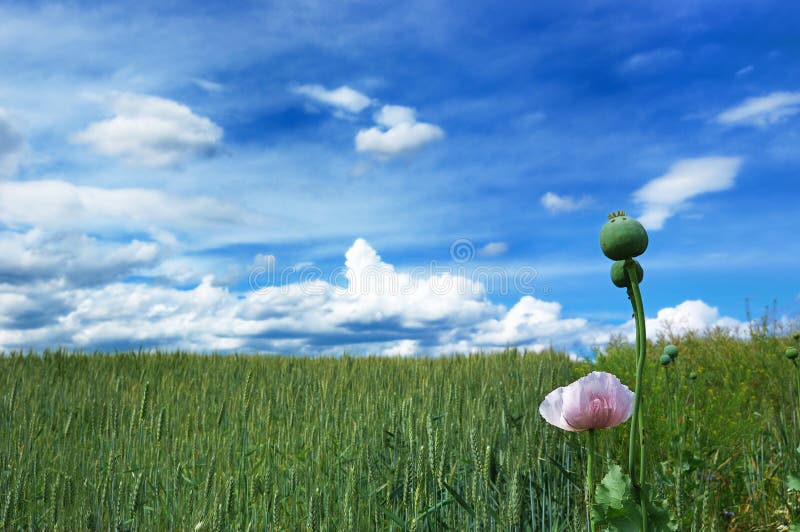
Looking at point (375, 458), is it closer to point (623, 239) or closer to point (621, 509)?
point (621, 509)

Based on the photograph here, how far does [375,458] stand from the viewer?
319 centimetres

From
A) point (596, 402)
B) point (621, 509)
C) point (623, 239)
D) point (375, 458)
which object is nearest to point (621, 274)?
point (623, 239)

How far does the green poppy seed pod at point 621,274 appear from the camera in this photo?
1333mm

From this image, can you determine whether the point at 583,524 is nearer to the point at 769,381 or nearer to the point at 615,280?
the point at 615,280

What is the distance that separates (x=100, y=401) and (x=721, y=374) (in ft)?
21.4

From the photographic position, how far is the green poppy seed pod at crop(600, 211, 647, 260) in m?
1.18

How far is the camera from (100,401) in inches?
215

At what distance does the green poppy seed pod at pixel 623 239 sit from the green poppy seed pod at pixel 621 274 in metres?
0.12

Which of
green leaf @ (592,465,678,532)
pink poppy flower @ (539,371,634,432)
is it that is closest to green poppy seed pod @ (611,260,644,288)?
pink poppy flower @ (539,371,634,432)

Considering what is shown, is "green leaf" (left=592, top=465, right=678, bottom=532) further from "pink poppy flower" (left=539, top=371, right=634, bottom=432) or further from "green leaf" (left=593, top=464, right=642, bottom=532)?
"pink poppy flower" (left=539, top=371, right=634, bottom=432)

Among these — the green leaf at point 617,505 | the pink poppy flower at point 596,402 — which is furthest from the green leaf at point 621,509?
the pink poppy flower at point 596,402

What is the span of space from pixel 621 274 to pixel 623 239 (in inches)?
7.1

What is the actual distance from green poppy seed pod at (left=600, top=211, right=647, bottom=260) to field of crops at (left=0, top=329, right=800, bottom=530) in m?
0.93

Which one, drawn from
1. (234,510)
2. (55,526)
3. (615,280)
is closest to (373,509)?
(234,510)
